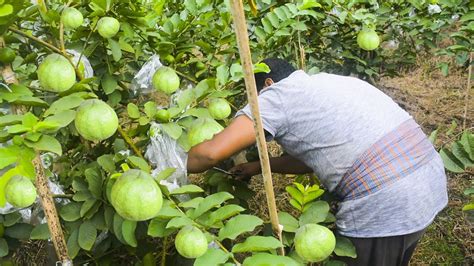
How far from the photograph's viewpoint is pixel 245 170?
182 cm

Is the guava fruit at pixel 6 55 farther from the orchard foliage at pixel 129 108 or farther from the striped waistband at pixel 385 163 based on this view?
the striped waistband at pixel 385 163

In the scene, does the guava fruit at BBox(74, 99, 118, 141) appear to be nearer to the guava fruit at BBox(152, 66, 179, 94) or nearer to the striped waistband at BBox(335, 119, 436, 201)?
the guava fruit at BBox(152, 66, 179, 94)

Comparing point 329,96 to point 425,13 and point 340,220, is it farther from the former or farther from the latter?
point 425,13

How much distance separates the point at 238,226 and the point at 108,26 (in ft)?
2.37

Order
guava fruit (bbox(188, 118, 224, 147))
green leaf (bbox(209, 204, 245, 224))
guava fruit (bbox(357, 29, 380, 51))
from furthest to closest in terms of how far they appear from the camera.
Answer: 1. guava fruit (bbox(357, 29, 380, 51))
2. guava fruit (bbox(188, 118, 224, 147))
3. green leaf (bbox(209, 204, 245, 224))

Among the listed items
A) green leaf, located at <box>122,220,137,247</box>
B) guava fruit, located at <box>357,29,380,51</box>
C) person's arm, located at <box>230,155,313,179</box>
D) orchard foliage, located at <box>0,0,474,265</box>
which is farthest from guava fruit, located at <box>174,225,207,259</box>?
guava fruit, located at <box>357,29,380,51</box>

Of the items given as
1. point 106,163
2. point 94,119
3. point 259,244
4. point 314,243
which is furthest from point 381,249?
point 94,119

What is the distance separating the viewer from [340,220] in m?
1.64

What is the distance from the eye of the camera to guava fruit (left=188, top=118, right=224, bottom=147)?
1338mm

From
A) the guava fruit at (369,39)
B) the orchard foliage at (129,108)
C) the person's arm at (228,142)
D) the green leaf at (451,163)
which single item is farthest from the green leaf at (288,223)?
the guava fruit at (369,39)

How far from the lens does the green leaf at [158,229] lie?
1.18 metres

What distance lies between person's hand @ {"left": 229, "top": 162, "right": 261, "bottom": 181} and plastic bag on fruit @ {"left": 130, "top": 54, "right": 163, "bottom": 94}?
393mm

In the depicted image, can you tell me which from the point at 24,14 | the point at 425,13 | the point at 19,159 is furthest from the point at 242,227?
the point at 425,13

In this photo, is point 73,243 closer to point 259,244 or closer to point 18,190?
point 18,190
